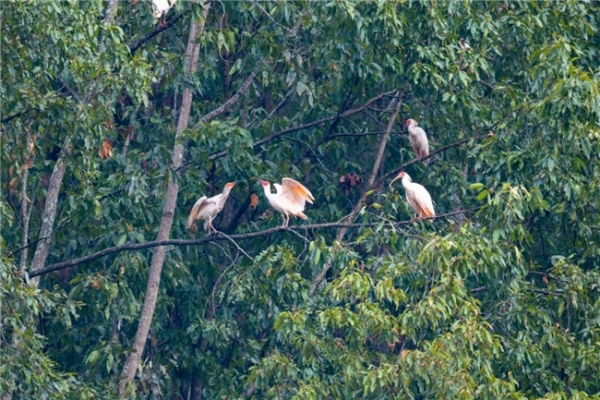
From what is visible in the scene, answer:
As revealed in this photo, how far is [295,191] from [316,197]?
158 centimetres

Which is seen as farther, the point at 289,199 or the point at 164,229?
the point at 164,229

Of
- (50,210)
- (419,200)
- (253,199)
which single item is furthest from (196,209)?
(419,200)

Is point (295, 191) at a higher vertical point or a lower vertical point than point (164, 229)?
higher

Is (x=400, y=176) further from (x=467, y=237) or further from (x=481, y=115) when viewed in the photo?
(x=467, y=237)

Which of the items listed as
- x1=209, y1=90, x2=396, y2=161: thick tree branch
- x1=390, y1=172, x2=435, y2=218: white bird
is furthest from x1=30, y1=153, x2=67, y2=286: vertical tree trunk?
x1=390, y1=172, x2=435, y2=218: white bird

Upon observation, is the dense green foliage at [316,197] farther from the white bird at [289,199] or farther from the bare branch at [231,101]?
the white bird at [289,199]

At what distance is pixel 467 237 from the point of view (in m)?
8.72

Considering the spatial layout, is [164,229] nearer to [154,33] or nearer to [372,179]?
[154,33]

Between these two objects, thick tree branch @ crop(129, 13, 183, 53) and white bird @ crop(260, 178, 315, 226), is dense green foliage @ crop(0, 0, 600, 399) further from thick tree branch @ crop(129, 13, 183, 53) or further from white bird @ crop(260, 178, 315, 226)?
white bird @ crop(260, 178, 315, 226)

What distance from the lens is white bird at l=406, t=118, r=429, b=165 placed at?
1026 centimetres

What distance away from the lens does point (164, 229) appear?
10.3 m

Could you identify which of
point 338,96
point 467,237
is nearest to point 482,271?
point 467,237

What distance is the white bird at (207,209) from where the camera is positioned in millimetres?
10117

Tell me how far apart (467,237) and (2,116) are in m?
3.21
